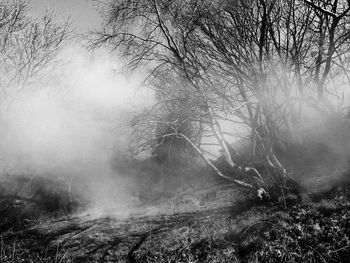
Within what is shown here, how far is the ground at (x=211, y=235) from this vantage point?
4609 millimetres

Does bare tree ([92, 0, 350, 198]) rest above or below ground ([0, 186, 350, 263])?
above

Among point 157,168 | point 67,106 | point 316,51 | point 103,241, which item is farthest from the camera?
point 67,106

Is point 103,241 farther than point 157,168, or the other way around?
point 157,168

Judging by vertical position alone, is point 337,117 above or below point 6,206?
above

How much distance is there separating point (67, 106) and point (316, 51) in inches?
826

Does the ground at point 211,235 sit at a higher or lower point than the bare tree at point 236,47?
lower

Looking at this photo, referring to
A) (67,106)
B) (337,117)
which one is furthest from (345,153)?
(67,106)

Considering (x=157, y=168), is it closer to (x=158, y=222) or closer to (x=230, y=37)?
(x=158, y=222)

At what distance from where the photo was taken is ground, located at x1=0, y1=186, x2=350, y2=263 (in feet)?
15.1

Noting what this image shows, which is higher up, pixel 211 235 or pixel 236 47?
pixel 236 47

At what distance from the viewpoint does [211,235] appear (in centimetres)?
582

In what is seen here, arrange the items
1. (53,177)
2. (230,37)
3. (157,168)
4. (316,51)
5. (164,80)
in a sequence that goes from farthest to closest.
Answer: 1. (157,168)
2. (53,177)
3. (164,80)
4. (316,51)
5. (230,37)

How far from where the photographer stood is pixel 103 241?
6762 millimetres

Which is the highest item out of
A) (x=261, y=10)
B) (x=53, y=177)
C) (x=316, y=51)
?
(x=261, y=10)
